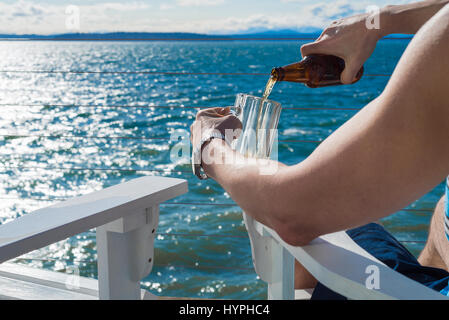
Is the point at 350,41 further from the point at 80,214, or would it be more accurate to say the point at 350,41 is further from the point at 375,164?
the point at 80,214

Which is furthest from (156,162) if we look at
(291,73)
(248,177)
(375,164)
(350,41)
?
(375,164)

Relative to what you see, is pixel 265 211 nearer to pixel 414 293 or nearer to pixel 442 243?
pixel 414 293

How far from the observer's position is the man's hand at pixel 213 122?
667 millimetres

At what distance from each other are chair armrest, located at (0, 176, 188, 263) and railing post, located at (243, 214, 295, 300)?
0.48 ft

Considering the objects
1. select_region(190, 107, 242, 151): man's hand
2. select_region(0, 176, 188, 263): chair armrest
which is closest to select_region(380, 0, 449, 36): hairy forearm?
select_region(190, 107, 242, 151): man's hand

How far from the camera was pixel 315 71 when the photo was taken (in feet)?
2.91

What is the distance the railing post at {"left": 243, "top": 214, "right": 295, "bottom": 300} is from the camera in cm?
83

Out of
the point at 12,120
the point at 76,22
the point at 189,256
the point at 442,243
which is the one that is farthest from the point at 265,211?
the point at 12,120

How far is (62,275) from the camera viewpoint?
1.00 metres

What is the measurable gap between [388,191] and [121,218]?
0.41 m

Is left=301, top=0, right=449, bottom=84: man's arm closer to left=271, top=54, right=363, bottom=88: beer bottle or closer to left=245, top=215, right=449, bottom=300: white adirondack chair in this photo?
left=271, top=54, right=363, bottom=88: beer bottle

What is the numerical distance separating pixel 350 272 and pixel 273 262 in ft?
0.97

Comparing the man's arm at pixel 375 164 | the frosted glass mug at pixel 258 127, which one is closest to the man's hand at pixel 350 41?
the frosted glass mug at pixel 258 127

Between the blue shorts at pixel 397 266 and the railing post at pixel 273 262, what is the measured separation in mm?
61
